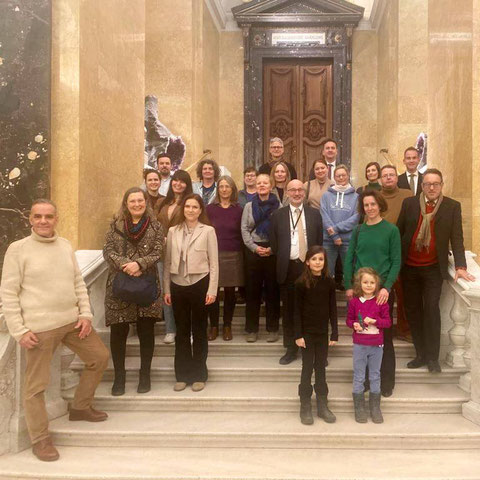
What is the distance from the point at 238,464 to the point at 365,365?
1218 millimetres

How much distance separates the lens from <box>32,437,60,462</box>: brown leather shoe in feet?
11.6

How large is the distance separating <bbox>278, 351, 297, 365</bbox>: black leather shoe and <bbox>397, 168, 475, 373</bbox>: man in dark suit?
102 cm

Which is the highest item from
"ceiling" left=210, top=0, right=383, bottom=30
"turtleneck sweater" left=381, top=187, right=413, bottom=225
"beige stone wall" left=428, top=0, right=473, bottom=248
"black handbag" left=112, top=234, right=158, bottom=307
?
"ceiling" left=210, top=0, right=383, bottom=30

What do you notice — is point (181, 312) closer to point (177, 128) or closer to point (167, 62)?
point (177, 128)

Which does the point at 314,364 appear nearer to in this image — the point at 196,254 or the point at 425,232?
the point at 196,254

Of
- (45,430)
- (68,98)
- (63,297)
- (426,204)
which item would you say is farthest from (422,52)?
(45,430)

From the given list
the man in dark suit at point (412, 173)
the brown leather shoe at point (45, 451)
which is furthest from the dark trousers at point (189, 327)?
the man in dark suit at point (412, 173)

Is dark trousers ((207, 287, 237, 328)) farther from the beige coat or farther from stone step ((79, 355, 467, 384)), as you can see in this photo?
the beige coat

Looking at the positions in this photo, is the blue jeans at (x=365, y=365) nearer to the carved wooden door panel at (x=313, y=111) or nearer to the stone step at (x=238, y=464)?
the stone step at (x=238, y=464)

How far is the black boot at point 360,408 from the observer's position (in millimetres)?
3945

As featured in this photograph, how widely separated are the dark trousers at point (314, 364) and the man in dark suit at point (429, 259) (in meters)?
1.02

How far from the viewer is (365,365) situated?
3980 millimetres

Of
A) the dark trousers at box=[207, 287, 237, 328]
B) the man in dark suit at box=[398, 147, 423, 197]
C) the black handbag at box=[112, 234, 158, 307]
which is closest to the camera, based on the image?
the black handbag at box=[112, 234, 158, 307]

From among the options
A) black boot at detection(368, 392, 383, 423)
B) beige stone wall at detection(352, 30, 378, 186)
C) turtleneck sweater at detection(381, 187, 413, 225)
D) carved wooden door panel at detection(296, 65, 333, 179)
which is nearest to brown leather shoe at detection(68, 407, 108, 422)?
black boot at detection(368, 392, 383, 423)
